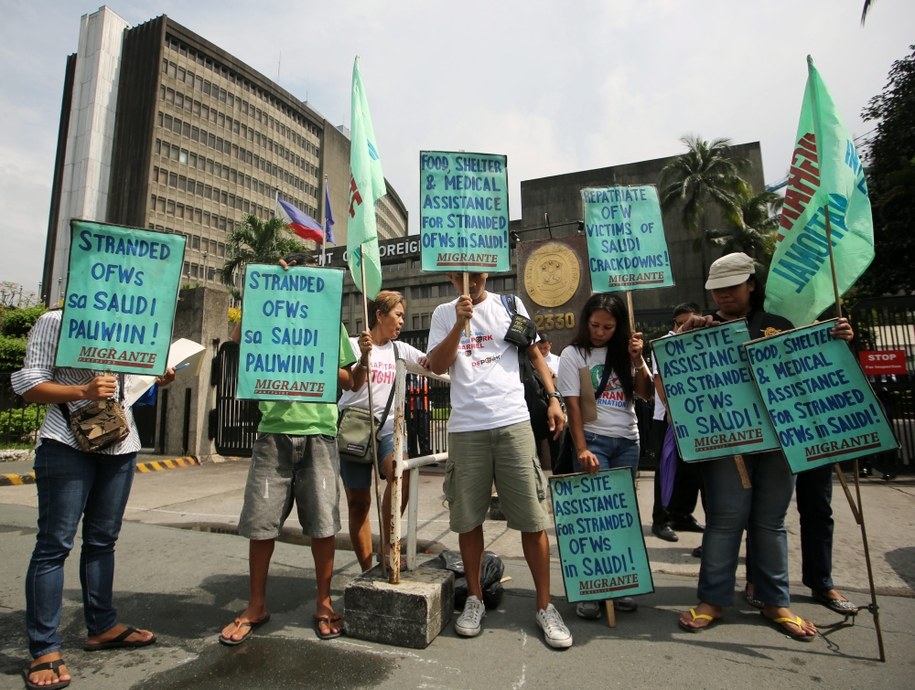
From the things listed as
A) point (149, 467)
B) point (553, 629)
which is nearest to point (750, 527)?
point (553, 629)

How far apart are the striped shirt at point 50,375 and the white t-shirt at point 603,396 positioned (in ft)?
8.45

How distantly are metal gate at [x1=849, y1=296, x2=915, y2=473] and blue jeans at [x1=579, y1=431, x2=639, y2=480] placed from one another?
6.49 metres

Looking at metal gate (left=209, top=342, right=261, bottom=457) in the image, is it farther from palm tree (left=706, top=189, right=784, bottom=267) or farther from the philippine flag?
palm tree (left=706, top=189, right=784, bottom=267)

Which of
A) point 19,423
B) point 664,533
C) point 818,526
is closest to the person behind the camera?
point 818,526

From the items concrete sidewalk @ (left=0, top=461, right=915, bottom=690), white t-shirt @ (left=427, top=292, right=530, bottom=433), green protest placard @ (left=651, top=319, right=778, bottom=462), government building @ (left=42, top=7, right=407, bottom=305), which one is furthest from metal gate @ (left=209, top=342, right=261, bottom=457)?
government building @ (left=42, top=7, right=407, bottom=305)

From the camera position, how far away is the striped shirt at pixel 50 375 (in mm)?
2654

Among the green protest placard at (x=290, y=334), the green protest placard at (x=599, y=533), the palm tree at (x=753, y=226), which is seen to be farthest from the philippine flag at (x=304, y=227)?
the palm tree at (x=753, y=226)

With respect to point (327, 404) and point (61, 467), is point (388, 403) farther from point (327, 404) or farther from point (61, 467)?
point (61, 467)

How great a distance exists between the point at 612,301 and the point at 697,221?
40.6 meters

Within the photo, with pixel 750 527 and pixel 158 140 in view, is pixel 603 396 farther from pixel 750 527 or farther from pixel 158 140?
pixel 158 140

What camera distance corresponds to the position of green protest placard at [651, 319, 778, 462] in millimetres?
3053

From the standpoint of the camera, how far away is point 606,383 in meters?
3.51

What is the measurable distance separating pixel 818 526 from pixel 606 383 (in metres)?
1.57

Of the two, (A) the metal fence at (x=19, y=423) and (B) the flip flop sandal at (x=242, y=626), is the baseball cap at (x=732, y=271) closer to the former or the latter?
(B) the flip flop sandal at (x=242, y=626)
